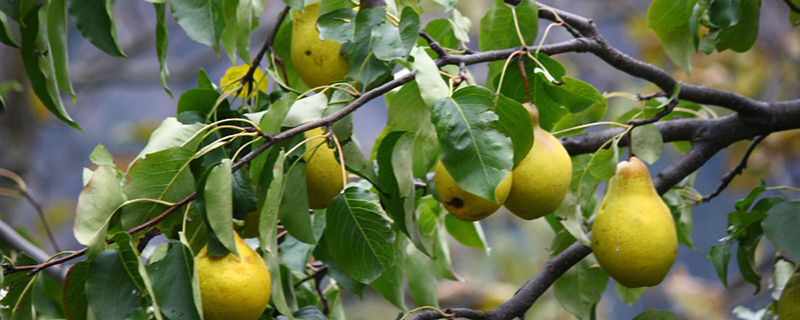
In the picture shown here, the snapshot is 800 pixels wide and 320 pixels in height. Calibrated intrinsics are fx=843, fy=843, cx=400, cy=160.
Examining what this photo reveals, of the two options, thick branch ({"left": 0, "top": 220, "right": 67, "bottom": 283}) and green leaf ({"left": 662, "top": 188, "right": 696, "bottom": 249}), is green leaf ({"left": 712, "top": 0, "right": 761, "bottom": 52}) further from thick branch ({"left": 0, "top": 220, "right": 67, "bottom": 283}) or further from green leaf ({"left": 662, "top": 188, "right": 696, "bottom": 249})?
thick branch ({"left": 0, "top": 220, "right": 67, "bottom": 283})

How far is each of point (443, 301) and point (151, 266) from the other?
3490 millimetres

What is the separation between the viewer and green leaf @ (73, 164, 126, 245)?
807 mm

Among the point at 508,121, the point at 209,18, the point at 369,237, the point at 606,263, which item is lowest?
the point at 606,263

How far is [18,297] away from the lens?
89 cm

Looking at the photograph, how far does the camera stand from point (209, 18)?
0.90 meters

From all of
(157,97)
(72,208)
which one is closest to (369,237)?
(72,208)

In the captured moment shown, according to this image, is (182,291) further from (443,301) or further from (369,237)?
(443,301)

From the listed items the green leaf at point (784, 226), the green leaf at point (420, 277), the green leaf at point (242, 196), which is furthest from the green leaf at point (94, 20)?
the green leaf at point (784, 226)

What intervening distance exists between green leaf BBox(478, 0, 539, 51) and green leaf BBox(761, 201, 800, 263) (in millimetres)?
408

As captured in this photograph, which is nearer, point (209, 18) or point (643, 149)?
point (209, 18)

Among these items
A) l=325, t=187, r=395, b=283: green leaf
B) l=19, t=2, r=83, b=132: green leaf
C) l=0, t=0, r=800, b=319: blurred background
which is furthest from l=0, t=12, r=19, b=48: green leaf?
l=0, t=0, r=800, b=319: blurred background

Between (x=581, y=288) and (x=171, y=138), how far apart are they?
2.20 feet

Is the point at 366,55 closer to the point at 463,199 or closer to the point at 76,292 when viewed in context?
the point at 463,199

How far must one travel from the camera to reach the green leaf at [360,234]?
88 centimetres
